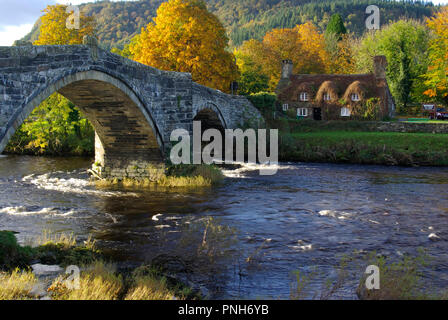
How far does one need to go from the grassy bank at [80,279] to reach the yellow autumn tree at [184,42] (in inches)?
891

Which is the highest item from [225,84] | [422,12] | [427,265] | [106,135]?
[422,12]

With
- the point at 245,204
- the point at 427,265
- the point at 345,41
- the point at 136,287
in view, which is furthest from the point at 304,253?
the point at 345,41

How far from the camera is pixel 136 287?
7.40 meters

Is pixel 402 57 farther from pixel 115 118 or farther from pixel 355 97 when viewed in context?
pixel 115 118

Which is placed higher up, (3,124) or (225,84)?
(225,84)

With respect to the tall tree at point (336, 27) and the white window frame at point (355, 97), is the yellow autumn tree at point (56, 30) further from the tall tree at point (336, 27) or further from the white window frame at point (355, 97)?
the tall tree at point (336, 27)

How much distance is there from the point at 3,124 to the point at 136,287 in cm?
540

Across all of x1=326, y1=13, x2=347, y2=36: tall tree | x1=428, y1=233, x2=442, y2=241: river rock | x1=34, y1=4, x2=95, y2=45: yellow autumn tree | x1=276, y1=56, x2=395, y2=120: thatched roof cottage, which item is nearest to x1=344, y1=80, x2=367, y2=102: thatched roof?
x1=276, y1=56, x2=395, y2=120: thatched roof cottage

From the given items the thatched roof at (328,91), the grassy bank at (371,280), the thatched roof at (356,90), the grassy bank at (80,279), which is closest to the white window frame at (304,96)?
the thatched roof at (328,91)

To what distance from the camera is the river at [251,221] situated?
9234 millimetres

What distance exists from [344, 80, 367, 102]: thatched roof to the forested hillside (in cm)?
7108

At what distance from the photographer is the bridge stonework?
10641 millimetres

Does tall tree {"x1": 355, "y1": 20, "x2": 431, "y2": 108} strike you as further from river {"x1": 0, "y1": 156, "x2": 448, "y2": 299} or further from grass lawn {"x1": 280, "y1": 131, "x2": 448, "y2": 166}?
river {"x1": 0, "y1": 156, "x2": 448, "y2": 299}
